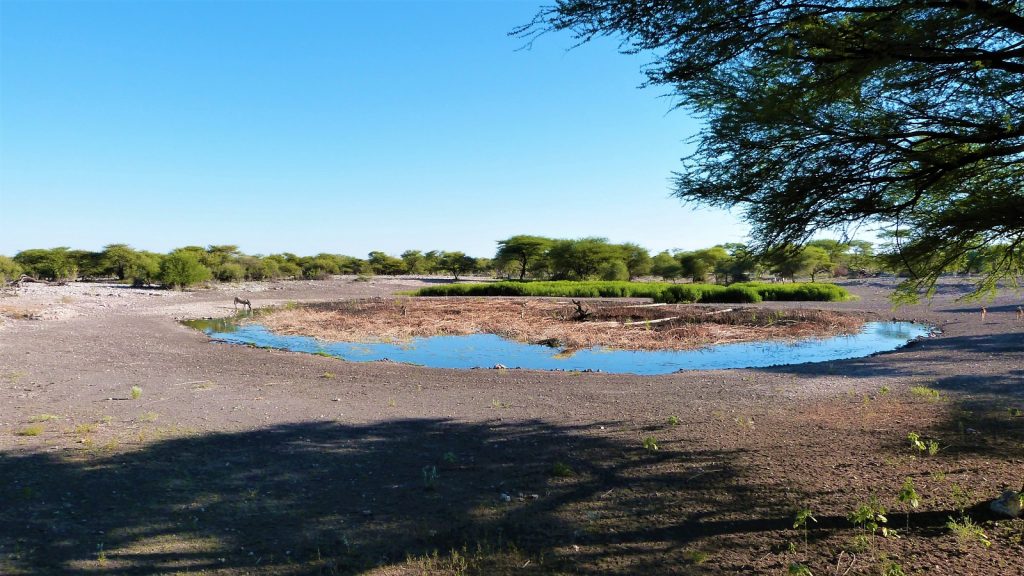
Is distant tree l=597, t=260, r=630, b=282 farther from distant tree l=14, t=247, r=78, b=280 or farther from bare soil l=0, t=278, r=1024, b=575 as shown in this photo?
distant tree l=14, t=247, r=78, b=280

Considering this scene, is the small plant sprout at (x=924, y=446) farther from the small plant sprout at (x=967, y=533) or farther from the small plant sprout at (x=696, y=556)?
the small plant sprout at (x=696, y=556)

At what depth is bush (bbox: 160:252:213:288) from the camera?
48094 millimetres

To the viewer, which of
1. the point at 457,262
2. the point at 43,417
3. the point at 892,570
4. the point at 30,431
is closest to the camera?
the point at 892,570

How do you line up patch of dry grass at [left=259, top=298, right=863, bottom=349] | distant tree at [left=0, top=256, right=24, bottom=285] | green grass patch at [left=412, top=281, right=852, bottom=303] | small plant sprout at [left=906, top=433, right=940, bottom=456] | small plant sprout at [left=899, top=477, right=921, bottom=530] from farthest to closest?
1. distant tree at [left=0, top=256, right=24, bottom=285]
2. green grass patch at [left=412, top=281, right=852, bottom=303]
3. patch of dry grass at [left=259, top=298, right=863, bottom=349]
4. small plant sprout at [left=906, top=433, right=940, bottom=456]
5. small plant sprout at [left=899, top=477, right=921, bottom=530]

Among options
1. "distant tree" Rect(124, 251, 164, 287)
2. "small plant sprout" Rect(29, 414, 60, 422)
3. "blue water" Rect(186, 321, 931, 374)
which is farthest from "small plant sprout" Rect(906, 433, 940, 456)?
"distant tree" Rect(124, 251, 164, 287)

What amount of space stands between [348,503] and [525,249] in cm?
7075

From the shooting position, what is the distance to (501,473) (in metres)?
5.44

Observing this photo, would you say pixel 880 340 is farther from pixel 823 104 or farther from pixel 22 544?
pixel 22 544

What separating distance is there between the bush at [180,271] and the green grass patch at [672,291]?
20.0 metres

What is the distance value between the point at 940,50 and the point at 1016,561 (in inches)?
134

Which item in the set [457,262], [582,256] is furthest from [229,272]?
[582,256]

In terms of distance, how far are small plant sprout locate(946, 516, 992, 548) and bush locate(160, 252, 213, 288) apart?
181 ft

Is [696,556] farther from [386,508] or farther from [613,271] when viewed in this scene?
[613,271]

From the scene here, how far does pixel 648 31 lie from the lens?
432 centimetres
